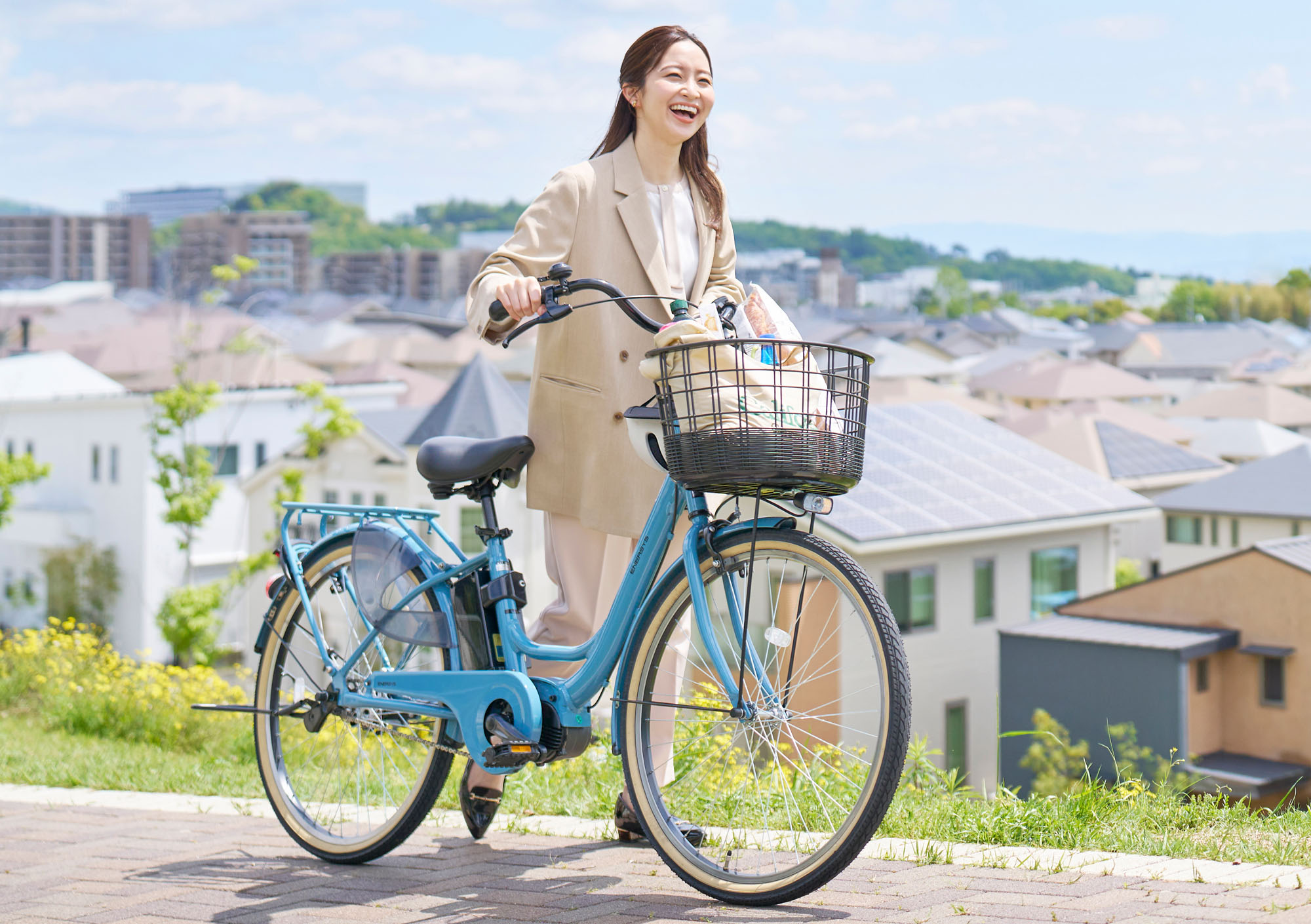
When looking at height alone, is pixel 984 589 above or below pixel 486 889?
below

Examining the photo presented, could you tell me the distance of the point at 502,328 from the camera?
3084 mm

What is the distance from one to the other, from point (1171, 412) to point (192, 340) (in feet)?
138

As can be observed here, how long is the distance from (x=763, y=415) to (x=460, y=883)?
1.28 meters

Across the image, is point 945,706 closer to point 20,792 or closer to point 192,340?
point 192,340

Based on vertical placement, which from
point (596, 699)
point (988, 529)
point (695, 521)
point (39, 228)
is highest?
point (39, 228)

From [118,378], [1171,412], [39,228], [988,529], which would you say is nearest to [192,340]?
[988,529]

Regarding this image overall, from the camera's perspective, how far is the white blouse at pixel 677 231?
11.2 feet

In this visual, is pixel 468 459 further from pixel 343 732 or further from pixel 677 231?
pixel 343 732

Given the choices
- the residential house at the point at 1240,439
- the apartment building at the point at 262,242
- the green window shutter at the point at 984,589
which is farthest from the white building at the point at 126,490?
the apartment building at the point at 262,242

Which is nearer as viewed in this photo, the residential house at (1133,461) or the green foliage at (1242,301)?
the residential house at (1133,461)

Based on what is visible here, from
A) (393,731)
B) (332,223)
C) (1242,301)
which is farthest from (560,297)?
(332,223)

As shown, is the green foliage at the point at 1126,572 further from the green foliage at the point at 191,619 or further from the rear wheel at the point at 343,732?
the rear wheel at the point at 343,732

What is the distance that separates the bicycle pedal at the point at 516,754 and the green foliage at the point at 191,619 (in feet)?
72.0

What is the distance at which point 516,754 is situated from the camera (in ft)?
9.98
